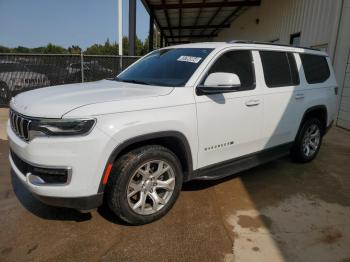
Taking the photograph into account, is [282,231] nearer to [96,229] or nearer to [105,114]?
[96,229]

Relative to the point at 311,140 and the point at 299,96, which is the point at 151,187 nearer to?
the point at 299,96

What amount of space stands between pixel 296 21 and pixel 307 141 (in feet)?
26.4

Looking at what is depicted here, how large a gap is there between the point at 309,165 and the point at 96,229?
12.1ft

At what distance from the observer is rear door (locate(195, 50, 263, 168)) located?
10.8 feet

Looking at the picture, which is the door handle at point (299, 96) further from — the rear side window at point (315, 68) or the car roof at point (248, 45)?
the car roof at point (248, 45)

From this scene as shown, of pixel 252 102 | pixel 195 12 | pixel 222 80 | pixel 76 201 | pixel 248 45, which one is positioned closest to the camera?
pixel 76 201

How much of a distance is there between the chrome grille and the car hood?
0.19 ft

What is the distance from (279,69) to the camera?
166 inches

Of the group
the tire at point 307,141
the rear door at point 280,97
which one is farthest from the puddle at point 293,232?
the tire at point 307,141

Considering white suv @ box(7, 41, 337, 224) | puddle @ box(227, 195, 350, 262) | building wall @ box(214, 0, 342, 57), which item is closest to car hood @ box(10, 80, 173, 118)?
white suv @ box(7, 41, 337, 224)

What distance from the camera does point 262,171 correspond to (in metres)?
4.76

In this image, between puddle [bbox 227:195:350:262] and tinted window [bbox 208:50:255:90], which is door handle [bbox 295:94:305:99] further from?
puddle [bbox 227:195:350:262]

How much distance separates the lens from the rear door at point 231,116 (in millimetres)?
3283

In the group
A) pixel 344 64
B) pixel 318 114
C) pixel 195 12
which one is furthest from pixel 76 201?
pixel 195 12
